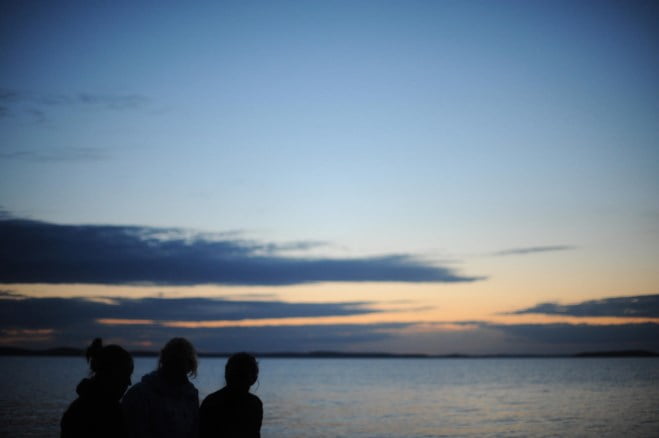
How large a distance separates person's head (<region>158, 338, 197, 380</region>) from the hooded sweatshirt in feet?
0.37

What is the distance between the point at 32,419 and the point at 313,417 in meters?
14.5

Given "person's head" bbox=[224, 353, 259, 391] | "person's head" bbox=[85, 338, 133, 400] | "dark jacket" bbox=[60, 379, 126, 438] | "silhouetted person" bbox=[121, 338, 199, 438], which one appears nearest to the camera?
"dark jacket" bbox=[60, 379, 126, 438]

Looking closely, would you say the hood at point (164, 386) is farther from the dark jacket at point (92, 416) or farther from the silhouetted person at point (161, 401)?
the dark jacket at point (92, 416)

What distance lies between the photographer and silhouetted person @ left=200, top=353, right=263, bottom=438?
5.59 m

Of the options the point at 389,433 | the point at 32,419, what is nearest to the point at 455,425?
the point at 389,433

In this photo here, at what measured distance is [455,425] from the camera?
3138 cm

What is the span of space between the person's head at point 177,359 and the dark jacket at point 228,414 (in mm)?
348

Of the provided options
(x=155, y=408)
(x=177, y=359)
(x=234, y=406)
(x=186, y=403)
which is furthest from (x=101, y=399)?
(x=234, y=406)

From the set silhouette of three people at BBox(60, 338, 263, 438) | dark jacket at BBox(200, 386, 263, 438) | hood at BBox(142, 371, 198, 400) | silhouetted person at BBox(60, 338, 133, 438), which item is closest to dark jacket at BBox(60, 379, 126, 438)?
silhouetted person at BBox(60, 338, 133, 438)

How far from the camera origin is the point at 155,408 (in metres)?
5.72

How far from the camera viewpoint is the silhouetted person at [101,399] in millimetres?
4633

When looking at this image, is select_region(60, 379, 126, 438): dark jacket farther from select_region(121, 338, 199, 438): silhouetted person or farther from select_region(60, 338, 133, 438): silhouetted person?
select_region(121, 338, 199, 438): silhouetted person

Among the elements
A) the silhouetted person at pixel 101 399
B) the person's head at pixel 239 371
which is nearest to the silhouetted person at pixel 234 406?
the person's head at pixel 239 371

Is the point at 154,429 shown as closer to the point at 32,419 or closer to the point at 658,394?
the point at 32,419
